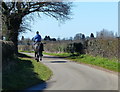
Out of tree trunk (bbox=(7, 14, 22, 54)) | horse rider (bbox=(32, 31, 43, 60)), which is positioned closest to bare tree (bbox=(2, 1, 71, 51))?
tree trunk (bbox=(7, 14, 22, 54))

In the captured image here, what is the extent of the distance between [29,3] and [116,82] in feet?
63.9

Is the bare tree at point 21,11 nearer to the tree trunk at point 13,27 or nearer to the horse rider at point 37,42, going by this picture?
the tree trunk at point 13,27

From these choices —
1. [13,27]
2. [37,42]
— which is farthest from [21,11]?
[37,42]

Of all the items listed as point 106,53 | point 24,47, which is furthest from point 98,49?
point 24,47

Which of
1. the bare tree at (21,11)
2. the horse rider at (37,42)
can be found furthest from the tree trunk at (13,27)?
the horse rider at (37,42)

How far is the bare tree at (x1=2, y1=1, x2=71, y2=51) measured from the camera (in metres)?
27.7

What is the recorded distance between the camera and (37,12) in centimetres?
3162

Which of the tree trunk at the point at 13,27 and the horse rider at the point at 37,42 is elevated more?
the tree trunk at the point at 13,27

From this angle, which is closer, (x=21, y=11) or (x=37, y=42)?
(x=37, y=42)

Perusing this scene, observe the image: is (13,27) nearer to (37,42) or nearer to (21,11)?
(21,11)

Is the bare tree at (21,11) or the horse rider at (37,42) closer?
the horse rider at (37,42)

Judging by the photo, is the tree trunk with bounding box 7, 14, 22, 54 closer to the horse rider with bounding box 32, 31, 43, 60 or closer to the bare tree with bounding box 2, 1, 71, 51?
the bare tree with bounding box 2, 1, 71, 51

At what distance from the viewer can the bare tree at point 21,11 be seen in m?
27.7

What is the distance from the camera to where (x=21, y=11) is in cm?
2858
